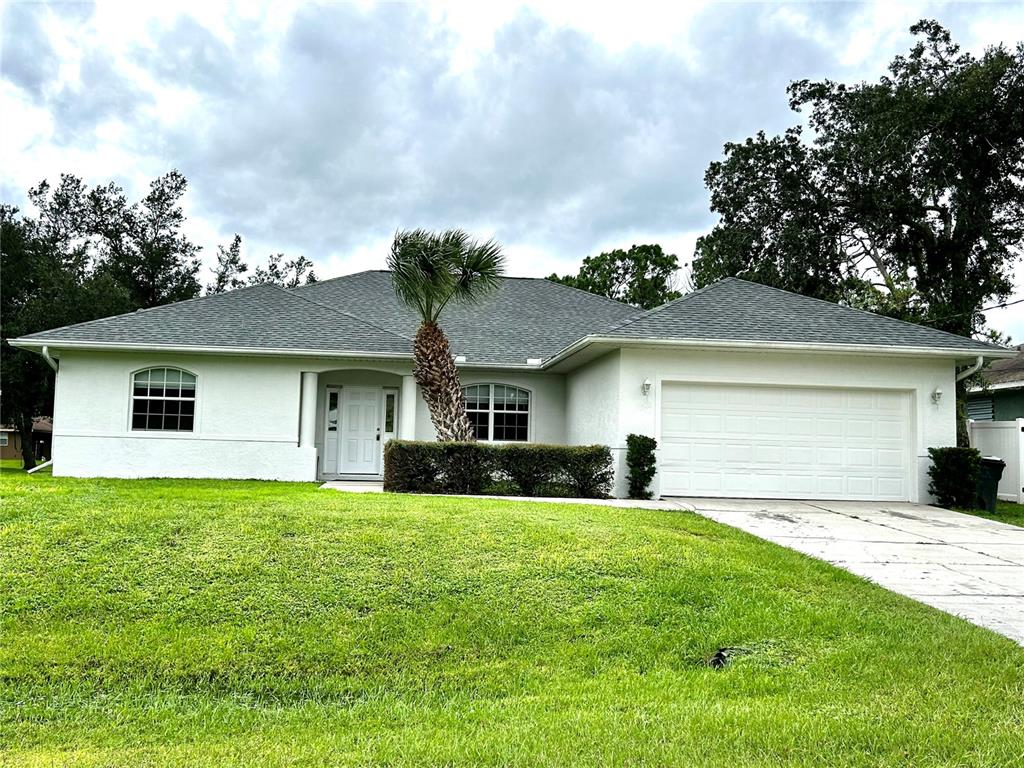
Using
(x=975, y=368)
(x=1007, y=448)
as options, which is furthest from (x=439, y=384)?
(x=1007, y=448)

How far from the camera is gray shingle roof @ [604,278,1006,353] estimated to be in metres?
12.4

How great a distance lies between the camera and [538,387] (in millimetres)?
16672

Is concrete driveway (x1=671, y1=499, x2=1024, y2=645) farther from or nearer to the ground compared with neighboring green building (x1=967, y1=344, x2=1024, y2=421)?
nearer to the ground

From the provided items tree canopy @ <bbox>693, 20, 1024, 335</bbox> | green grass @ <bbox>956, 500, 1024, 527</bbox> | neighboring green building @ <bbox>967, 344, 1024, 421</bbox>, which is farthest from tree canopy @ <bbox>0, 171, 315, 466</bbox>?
neighboring green building @ <bbox>967, 344, 1024, 421</bbox>

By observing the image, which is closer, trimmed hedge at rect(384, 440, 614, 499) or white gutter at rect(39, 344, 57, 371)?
trimmed hedge at rect(384, 440, 614, 499)

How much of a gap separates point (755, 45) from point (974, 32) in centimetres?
1112

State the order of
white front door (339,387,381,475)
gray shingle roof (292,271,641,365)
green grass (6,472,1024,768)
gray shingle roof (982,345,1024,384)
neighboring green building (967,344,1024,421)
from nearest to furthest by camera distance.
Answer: green grass (6,472,1024,768) < white front door (339,387,381,475) < gray shingle roof (292,271,641,365) < neighboring green building (967,344,1024,421) < gray shingle roof (982,345,1024,384)

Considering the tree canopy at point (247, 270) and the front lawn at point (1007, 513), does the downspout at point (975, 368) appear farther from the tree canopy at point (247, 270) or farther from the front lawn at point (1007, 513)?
the tree canopy at point (247, 270)

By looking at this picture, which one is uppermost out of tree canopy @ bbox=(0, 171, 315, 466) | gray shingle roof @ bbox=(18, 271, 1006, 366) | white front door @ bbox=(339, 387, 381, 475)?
tree canopy @ bbox=(0, 171, 315, 466)

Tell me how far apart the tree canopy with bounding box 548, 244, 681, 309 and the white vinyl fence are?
19807 mm

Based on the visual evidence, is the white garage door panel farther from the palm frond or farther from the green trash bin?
the palm frond

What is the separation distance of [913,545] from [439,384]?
846 cm

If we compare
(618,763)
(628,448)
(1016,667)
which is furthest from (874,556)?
(618,763)

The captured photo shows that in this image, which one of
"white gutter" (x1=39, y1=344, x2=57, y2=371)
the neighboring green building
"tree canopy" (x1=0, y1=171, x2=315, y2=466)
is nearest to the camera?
"white gutter" (x1=39, y1=344, x2=57, y2=371)
